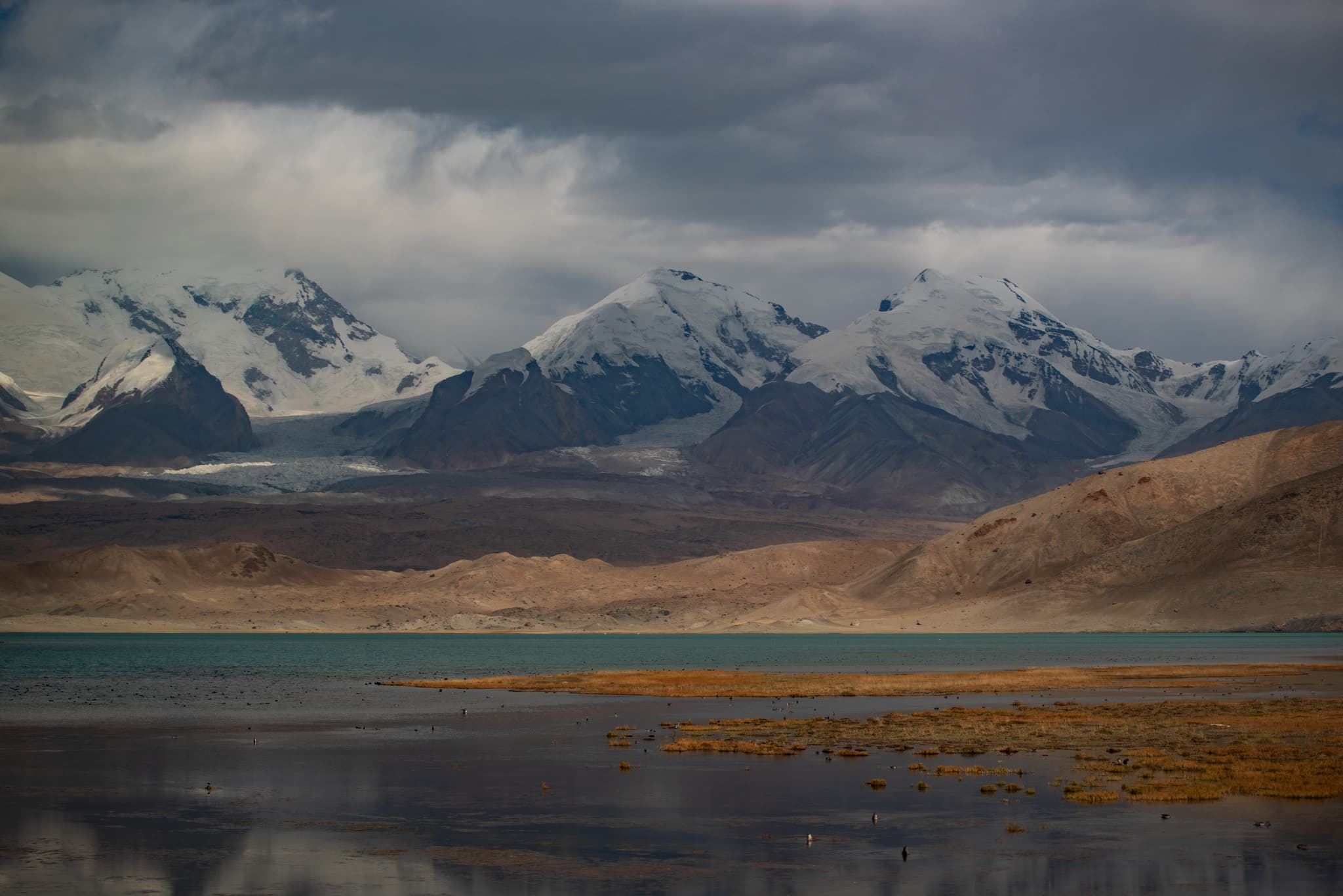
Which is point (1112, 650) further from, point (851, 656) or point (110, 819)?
point (110, 819)

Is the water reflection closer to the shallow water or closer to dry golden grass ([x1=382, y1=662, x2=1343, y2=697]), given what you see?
the shallow water

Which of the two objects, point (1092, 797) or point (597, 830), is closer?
point (597, 830)

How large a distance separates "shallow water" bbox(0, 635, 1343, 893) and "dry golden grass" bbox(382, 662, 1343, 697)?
18.4 meters

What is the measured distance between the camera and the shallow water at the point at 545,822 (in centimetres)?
3897

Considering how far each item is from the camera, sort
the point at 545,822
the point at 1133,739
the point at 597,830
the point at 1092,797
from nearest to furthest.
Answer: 1. the point at 597,830
2. the point at 545,822
3. the point at 1092,797
4. the point at 1133,739

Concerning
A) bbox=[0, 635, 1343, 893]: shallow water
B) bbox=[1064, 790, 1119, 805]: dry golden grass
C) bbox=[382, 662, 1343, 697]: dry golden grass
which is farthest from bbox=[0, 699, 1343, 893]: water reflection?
bbox=[382, 662, 1343, 697]: dry golden grass

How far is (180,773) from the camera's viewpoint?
197 feet

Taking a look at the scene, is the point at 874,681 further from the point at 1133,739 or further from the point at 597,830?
the point at 597,830

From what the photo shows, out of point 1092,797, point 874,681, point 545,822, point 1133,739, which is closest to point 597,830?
point 545,822

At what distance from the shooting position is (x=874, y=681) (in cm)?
10938

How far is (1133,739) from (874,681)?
43772 millimetres

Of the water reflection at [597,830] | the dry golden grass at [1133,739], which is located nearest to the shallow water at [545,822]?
the water reflection at [597,830]

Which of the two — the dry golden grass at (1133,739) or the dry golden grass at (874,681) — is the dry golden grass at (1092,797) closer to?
the dry golden grass at (1133,739)

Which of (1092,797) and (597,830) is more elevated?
(1092,797)
